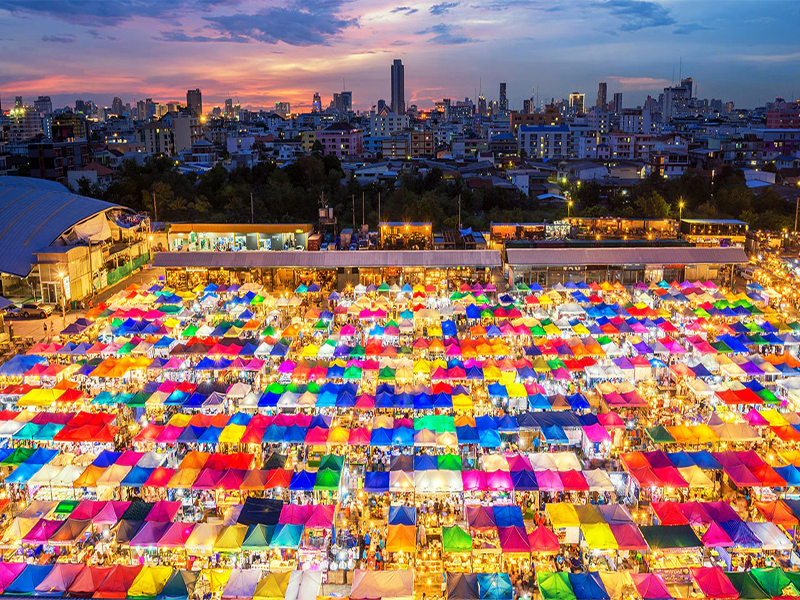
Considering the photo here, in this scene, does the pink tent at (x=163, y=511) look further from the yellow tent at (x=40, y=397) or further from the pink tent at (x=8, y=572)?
the yellow tent at (x=40, y=397)

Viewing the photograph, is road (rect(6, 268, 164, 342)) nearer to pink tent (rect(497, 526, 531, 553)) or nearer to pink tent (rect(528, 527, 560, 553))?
pink tent (rect(497, 526, 531, 553))

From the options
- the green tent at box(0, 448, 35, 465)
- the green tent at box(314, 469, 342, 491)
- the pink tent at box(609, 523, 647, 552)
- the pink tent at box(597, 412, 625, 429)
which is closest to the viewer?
the pink tent at box(609, 523, 647, 552)

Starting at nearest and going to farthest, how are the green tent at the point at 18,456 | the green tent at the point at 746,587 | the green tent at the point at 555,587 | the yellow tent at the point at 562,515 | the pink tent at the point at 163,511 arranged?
1. the green tent at the point at 746,587
2. the green tent at the point at 555,587
3. the yellow tent at the point at 562,515
4. the pink tent at the point at 163,511
5. the green tent at the point at 18,456

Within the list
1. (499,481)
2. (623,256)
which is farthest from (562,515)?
(623,256)

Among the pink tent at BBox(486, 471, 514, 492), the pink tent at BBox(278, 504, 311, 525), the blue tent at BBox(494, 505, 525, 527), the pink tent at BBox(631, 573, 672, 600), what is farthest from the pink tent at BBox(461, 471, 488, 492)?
the pink tent at BBox(631, 573, 672, 600)

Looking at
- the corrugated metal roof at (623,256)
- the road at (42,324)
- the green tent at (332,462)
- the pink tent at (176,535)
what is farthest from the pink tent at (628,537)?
the road at (42,324)

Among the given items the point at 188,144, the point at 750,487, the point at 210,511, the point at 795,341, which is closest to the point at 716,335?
the point at 795,341

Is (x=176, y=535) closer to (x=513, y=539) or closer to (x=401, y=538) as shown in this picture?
(x=401, y=538)
